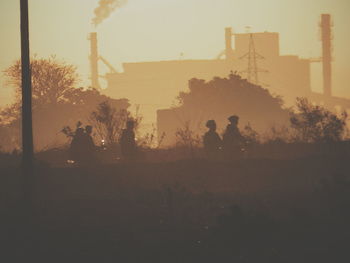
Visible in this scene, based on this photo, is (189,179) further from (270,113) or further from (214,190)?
(270,113)

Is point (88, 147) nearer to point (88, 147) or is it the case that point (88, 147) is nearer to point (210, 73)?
point (88, 147)

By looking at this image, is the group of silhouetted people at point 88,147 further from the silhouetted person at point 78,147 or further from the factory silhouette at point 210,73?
the factory silhouette at point 210,73

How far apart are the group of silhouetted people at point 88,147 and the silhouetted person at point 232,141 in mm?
2875

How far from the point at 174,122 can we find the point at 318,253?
6333 cm

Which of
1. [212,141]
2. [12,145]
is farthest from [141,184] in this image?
[12,145]

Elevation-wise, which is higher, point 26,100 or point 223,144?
point 26,100

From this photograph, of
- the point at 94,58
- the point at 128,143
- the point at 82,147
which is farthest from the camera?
the point at 94,58

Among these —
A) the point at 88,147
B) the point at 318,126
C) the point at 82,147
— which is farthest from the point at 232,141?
the point at 318,126

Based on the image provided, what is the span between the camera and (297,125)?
3077cm

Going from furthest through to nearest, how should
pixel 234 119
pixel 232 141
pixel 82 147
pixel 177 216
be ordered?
pixel 82 147 → pixel 232 141 → pixel 234 119 → pixel 177 216

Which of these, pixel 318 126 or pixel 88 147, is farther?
pixel 318 126

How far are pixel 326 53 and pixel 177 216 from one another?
298ft

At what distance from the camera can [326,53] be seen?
10462 centimetres

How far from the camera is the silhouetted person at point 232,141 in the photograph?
24.8 m
